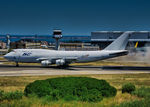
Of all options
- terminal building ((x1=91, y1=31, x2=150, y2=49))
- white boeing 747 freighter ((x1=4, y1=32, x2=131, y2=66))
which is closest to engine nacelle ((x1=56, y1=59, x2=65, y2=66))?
white boeing 747 freighter ((x1=4, y1=32, x2=131, y2=66))

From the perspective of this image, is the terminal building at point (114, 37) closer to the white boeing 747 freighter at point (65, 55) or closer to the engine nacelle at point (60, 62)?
the white boeing 747 freighter at point (65, 55)

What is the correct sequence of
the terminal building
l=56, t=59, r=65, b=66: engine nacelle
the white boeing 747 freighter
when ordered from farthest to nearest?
the terminal building < the white boeing 747 freighter < l=56, t=59, r=65, b=66: engine nacelle

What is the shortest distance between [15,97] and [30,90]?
135 centimetres

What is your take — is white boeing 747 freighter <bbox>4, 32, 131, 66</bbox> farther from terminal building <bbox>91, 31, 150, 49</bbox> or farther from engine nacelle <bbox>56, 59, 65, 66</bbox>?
terminal building <bbox>91, 31, 150, 49</bbox>

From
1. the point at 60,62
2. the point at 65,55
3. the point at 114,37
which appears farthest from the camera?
the point at 114,37

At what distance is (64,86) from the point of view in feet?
61.7

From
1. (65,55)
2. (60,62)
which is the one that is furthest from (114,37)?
(60,62)

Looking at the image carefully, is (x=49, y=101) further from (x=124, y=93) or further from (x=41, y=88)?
(x=124, y=93)

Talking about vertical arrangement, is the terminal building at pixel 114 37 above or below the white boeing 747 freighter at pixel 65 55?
above

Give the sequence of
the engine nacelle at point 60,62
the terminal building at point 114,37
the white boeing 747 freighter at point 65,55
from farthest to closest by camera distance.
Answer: the terminal building at point 114,37 → the white boeing 747 freighter at point 65,55 → the engine nacelle at point 60,62

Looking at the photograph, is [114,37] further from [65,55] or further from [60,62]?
[60,62]

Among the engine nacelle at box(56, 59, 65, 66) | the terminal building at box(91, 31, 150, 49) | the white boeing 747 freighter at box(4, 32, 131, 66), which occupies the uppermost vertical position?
the terminal building at box(91, 31, 150, 49)

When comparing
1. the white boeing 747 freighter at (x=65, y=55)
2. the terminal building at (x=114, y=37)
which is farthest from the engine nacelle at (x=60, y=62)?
the terminal building at (x=114, y=37)

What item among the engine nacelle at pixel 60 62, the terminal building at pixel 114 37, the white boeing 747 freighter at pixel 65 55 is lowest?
the engine nacelle at pixel 60 62
